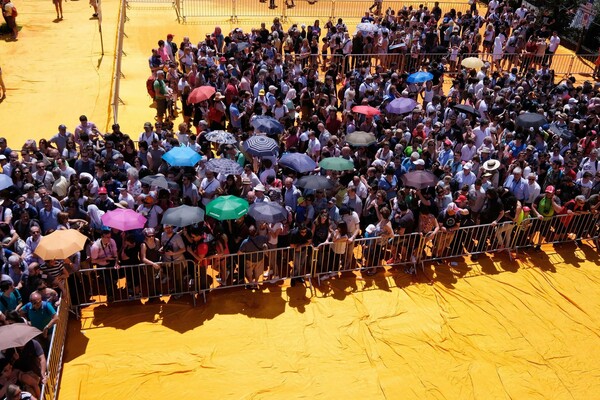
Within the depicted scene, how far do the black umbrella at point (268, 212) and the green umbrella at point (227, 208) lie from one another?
16 centimetres

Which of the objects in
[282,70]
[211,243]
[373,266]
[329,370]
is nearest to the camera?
[329,370]

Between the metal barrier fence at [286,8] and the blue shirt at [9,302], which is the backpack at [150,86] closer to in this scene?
the metal barrier fence at [286,8]

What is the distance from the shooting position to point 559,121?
48.4 ft


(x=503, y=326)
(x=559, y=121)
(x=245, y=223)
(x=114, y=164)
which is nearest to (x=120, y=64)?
(x=114, y=164)

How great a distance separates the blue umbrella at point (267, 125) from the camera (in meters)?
13.1

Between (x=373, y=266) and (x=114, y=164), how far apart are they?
19.1 feet

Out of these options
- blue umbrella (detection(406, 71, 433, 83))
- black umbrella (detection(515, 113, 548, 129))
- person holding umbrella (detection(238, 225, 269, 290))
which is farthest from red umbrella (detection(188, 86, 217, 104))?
black umbrella (detection(515, 113, 548, 129))

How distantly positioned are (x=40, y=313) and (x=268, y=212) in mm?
3966

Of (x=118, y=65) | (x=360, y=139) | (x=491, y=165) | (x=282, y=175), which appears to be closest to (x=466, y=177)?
(x=491, y=165)

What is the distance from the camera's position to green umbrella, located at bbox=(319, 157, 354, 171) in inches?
451

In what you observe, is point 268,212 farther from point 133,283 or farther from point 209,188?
point 133,283

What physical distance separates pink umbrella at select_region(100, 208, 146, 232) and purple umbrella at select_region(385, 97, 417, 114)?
7985mm

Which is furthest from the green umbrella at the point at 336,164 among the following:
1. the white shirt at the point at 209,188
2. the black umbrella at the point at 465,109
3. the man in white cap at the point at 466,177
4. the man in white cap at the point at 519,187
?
the black umbrella at the point at 465,109

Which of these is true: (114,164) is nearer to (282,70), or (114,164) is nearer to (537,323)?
(282,70)
